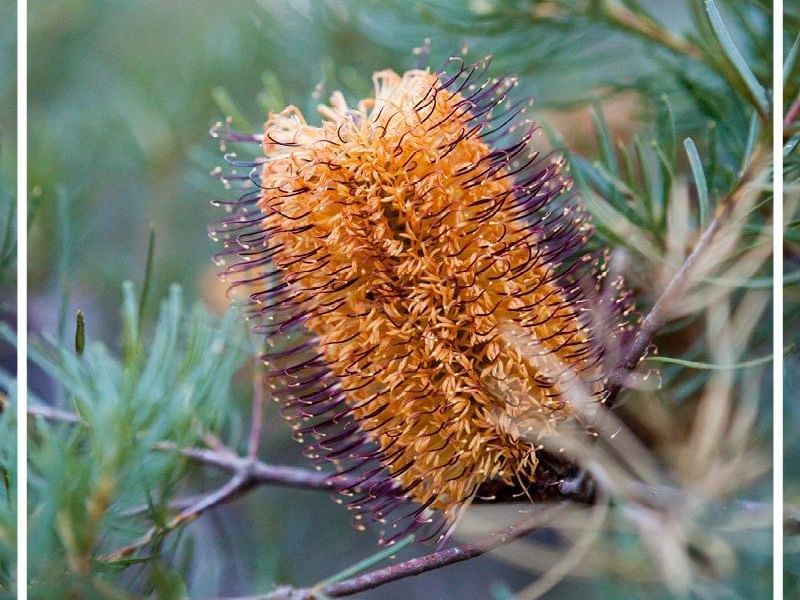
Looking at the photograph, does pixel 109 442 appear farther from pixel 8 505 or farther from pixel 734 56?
pixel 734 56

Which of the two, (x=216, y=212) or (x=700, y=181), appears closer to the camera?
(x=700, y=181)

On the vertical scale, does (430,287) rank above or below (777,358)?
above

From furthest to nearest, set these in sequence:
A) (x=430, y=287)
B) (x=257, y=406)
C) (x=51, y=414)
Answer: (x=257, y=406) → (x=51, y=414) → (x=430, y=287)

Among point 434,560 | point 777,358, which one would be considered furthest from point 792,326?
point 434,560

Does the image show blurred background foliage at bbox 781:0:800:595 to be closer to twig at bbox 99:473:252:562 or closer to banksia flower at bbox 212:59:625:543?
banksia flower at bbox 212:59:625:543

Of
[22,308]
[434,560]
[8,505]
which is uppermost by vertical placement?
[22,308]

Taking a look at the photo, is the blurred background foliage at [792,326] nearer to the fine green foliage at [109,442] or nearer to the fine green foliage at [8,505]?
the fine green foliage at [109,442]

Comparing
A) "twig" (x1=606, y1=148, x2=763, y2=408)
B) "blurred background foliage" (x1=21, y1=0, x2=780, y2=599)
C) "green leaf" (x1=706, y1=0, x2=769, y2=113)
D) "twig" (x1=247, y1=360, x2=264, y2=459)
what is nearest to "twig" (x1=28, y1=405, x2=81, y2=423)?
"blurred background foliage" (x1=21, y1=0, x2=780, y2=599)
